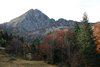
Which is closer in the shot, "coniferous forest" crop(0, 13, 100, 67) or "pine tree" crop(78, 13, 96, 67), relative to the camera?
"pine tree" crop(78, 13, 96, 67)

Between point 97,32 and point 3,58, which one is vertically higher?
point 97,32

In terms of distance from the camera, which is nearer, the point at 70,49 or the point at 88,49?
the point at 88,49

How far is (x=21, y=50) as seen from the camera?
10969 cm

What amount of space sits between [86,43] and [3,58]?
31.5 meters

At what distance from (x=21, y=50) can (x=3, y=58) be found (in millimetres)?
25771

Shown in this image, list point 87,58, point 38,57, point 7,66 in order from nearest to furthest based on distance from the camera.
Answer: point 87,58 < point 7,66 < point 38,57

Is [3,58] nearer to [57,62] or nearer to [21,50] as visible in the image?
[57,62]

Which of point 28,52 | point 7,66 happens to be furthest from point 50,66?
point 28,52

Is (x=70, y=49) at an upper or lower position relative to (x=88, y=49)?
lower

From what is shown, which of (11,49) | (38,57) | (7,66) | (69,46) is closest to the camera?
(7,66)

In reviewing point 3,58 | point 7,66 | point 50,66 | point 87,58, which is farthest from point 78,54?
point 3,58

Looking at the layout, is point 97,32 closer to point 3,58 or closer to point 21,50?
point 3,58

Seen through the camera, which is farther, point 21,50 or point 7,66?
point 21,50

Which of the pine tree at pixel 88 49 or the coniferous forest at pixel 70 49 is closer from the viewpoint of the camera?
the pine tree at pixel 88 49
